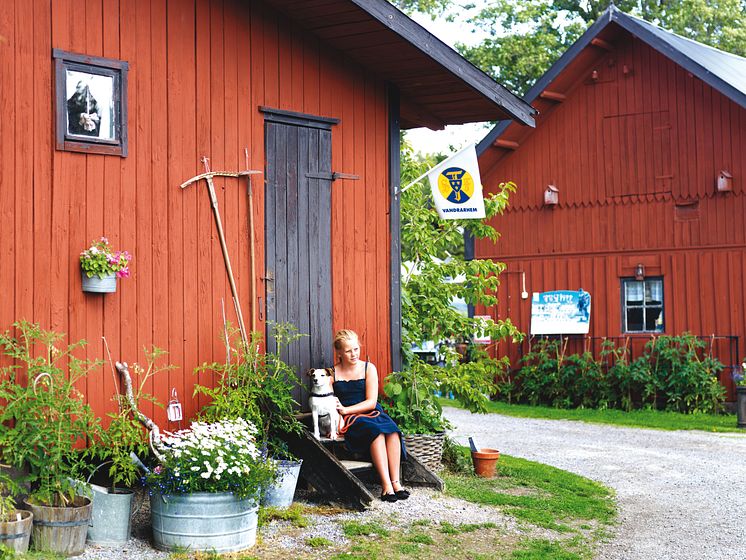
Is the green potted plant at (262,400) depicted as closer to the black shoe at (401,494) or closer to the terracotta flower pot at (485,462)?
the black shoe at (401,494)

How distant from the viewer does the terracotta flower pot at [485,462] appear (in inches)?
378

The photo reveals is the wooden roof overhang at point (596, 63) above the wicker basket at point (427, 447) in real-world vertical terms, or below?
above

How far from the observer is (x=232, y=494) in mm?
6758

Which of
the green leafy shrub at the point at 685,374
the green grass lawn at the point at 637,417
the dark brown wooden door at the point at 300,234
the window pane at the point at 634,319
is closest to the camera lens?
the dark brown wooden door at the point at 300,234

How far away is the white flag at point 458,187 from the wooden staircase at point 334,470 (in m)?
2.87

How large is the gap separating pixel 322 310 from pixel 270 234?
0.84 metres

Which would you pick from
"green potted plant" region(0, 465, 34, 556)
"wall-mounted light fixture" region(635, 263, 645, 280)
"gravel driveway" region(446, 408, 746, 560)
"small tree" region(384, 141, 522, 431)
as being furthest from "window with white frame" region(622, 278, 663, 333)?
"green potted plant" region(0, 465, 34, 556)

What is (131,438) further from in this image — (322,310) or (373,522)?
(322,310)

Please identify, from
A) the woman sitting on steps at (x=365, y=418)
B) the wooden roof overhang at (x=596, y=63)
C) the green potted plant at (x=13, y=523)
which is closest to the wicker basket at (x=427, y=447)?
the woman sitting on steps at (x=365, y=418)

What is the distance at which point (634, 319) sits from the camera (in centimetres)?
1802

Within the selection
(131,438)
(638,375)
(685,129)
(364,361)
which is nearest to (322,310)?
(364,361)

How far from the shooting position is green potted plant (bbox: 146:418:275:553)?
6691 millimetres

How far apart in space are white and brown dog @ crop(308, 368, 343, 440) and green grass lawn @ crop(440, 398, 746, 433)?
6.89m

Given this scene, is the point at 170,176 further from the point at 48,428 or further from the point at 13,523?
the point at 13,523
